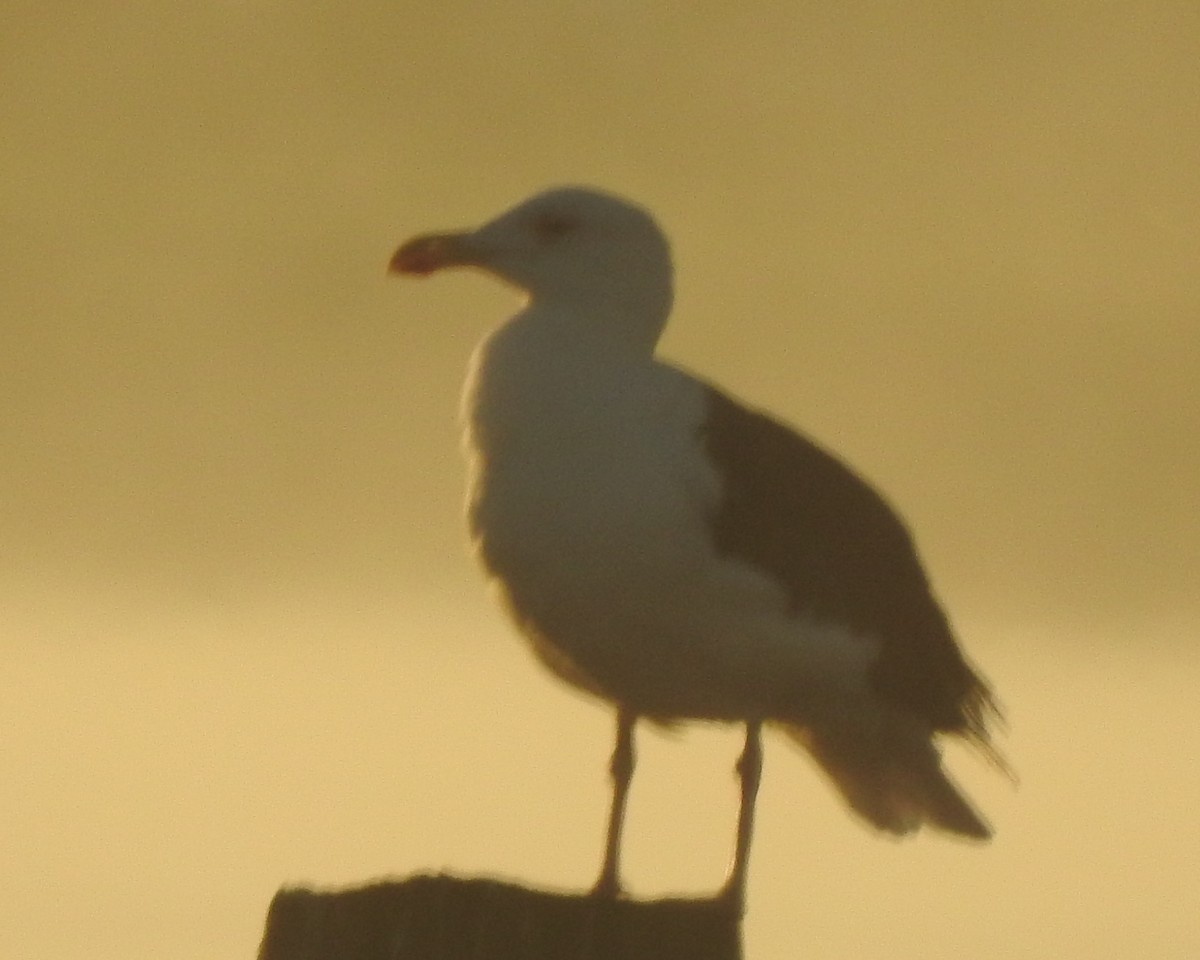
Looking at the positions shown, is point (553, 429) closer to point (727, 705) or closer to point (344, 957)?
point (727, 705)

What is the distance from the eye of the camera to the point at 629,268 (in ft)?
34.2

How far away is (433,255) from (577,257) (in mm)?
643

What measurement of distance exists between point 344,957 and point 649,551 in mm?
2866

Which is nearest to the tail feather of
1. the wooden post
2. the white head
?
the white head

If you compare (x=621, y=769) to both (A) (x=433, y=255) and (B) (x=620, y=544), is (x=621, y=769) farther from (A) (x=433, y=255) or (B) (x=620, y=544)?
(A) (x=433, y=255)

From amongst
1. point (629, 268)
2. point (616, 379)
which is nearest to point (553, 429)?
point (616, 379)

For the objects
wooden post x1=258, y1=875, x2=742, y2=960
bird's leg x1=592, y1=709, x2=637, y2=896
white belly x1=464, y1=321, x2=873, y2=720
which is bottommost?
wooden post x1=258, y1=875, x2=742, y2=960

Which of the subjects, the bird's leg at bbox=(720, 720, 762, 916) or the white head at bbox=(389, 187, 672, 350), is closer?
the bird's leg at bbox=(720, 720, 762, 916)

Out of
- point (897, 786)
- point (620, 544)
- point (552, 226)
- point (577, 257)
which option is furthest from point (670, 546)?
point (897, 786)

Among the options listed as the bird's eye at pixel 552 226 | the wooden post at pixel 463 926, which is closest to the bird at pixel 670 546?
the bird's eye at pixel 552 226

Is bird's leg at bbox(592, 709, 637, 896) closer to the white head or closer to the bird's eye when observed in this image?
the white head

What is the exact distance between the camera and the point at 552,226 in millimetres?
10539

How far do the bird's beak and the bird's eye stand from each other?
286mm

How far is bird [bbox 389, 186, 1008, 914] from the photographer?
928 cm
